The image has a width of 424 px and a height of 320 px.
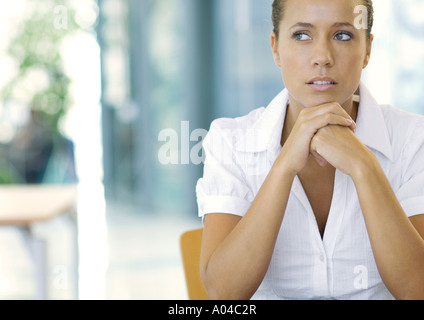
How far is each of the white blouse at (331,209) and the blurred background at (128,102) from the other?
219 cm

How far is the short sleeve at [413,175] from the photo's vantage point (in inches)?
43.3

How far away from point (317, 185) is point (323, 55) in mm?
303

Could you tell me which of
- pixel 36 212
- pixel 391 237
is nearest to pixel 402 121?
pixel 391 237

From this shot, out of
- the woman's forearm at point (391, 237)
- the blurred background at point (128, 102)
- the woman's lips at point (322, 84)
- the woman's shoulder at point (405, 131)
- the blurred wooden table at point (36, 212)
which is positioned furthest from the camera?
the blurred background at point (128, 102)

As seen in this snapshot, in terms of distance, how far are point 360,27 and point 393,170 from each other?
311 millimetres

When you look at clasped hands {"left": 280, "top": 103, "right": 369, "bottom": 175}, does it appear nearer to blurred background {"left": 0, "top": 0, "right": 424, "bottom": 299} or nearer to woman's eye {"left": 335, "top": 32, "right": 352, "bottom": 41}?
Result: woman's eye {"left": 335, "top": 32, "right": 352, "bottom": 41}

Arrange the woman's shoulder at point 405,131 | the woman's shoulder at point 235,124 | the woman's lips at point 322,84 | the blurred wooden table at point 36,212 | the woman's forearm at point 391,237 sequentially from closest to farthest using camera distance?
the woman's forearm at point 391,237
the woman's lips at point 322,84
the woman's shoulder at point 405,131
the woman's shoulder at point 235,124
the blurred wooden table at point 36,212

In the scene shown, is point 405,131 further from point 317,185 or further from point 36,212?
point 36,212

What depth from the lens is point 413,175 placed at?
116cm

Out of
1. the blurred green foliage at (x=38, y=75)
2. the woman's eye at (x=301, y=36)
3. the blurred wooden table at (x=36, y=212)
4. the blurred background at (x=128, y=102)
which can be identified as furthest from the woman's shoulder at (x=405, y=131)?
the blurred green foliage at (x=38, y=75)

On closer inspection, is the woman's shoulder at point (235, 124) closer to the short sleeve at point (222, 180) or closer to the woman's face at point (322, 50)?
the short sleeve at point (222, 180)

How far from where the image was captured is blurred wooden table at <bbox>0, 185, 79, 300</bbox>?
222 centimetres

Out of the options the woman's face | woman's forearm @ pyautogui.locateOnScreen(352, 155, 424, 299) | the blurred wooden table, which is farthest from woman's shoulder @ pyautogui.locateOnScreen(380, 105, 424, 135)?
the blurred wooden table
